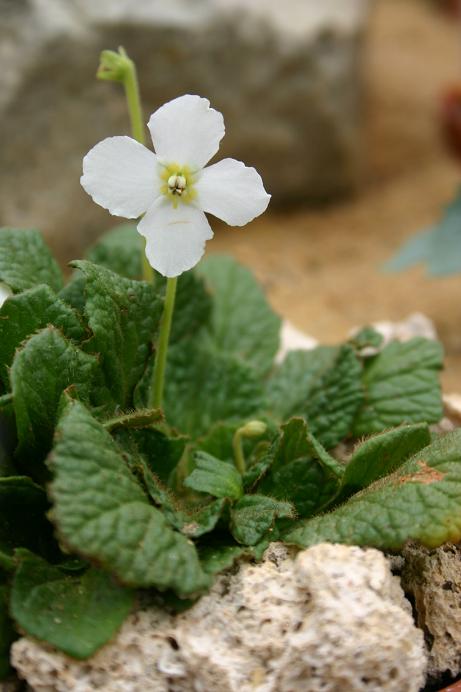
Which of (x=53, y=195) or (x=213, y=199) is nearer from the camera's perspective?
(x=213, y=199)

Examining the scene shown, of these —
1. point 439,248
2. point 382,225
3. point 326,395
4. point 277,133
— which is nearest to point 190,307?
point 326,395

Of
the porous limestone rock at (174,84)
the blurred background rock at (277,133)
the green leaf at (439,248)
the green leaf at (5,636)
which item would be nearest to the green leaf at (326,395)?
the green leaf at (5,636)

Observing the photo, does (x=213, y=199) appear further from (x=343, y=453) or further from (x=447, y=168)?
(x=447, y=168)

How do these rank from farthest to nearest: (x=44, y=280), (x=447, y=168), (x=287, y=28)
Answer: (x=447, y=168) < (x=287, y=28) < (x=44, y=280)

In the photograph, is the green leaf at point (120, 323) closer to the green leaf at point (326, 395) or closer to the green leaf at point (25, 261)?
the green leaf at point (25, 261)

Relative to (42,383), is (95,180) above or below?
above

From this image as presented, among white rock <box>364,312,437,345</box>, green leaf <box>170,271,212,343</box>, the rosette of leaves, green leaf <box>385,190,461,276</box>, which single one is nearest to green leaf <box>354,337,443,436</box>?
the rosette of leaves

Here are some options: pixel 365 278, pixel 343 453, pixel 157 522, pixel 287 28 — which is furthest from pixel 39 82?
pixel 157 522
